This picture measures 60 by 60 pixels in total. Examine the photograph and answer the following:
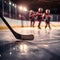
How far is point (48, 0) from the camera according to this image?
3.90m

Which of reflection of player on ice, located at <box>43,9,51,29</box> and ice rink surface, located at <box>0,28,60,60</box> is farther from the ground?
reflection of player on ice, located at <box>43,9,51,29</box>

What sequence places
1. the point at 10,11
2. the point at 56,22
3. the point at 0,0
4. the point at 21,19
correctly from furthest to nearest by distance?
the point at 56,22
the point at 21,19
the point at 10,11
the point at 0,0

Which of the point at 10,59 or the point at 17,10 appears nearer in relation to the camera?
the point at 10,59

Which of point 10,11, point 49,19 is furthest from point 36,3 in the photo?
point 49,19

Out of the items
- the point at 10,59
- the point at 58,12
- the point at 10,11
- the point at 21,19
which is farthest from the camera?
the point at 21,19

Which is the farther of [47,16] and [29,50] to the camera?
[47,16]

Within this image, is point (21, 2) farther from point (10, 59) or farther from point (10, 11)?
point (10, 59)

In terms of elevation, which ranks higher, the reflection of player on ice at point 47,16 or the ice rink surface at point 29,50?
the reflection of player on ice at point 47,16

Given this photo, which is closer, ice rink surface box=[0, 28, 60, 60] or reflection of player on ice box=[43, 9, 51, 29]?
ice rink surface box=[0, 28, 60, 60]

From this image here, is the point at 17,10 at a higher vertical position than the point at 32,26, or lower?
higher

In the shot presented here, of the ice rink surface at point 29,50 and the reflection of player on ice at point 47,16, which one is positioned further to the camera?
the reflection of player on ice at point 47,16

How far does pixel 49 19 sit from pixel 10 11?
0.98 meters

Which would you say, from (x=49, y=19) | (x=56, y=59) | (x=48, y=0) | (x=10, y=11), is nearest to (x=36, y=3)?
(x=48, y=0)

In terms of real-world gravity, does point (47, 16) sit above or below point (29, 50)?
above
